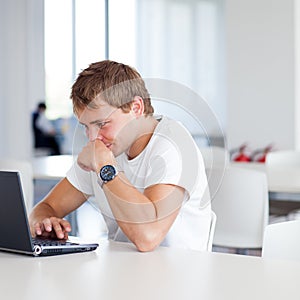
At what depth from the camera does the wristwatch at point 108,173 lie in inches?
67.7

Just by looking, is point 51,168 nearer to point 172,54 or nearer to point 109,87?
point 109,87

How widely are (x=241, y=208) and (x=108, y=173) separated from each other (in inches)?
55.6

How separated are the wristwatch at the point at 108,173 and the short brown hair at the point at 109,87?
0.15m

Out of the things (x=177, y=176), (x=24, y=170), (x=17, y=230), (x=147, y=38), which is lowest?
(x=24, y=170)

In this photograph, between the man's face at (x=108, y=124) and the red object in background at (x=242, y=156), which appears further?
the red object in background at (x=242, y=156)

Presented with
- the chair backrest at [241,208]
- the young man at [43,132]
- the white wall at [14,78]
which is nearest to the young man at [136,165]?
the chair backrest at [241,208]

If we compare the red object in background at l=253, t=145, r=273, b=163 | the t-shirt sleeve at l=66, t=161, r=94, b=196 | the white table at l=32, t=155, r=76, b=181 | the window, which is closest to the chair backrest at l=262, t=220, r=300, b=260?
the t-shirt sleeve at l=66, t=161, r=94, b=196

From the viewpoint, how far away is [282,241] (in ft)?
5.65

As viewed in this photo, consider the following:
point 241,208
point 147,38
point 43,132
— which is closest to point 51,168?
point 241,208

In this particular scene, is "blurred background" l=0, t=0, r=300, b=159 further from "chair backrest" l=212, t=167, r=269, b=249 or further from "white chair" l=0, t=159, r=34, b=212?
"chair backrest" l=212, t=167, r=269, b=249

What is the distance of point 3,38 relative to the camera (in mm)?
7969

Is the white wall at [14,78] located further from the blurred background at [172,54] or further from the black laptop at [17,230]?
the black laptop at [17,230]

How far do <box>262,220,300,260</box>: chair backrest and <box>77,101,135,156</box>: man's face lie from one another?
17.7 inches

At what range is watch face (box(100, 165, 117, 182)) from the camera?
1721 millimetres
